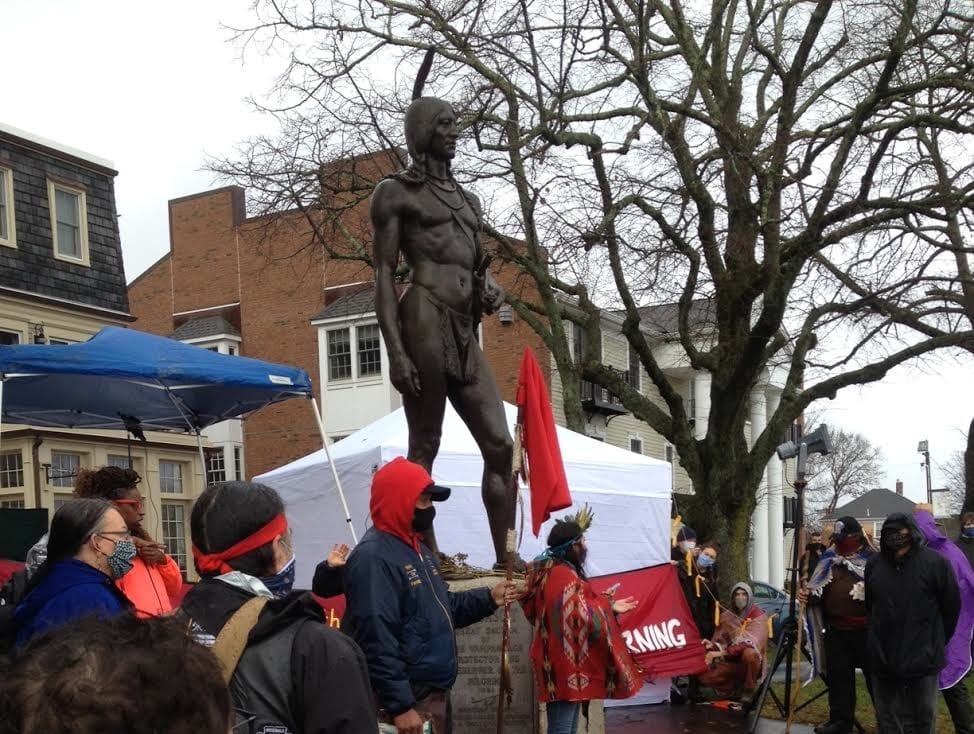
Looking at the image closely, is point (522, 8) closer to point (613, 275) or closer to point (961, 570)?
point (613, 275)

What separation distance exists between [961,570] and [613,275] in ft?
37.4

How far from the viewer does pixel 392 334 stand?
6914 mm

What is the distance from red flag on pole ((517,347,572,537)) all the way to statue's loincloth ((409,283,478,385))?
430mm

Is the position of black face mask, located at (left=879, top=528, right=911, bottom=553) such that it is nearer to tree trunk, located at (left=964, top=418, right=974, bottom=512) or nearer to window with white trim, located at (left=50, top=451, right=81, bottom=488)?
tree trunk, located at (left=964, top=418, right=974, bottom=512)

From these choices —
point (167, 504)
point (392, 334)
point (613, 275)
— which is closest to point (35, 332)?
point (167, 504)

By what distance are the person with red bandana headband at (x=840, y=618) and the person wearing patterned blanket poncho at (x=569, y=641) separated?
10.6 ft

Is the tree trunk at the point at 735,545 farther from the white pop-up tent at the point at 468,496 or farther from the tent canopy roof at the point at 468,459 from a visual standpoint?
the white pop-up tent at the point at 468,496

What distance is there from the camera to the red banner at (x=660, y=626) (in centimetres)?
1018

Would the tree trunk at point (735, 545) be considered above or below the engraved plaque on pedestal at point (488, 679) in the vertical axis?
below

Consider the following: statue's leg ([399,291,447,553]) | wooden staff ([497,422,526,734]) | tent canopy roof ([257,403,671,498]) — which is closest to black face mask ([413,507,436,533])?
wooden staff ([497,422,526,734])

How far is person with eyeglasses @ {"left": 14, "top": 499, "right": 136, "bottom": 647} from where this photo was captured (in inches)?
149

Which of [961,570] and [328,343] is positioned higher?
[328,343]

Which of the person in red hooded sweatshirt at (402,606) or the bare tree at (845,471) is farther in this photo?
the bare tree at (845,471)

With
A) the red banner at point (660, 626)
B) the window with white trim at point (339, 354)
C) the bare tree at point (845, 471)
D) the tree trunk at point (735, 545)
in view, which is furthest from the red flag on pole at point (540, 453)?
the bare tree at point (845, 471)
